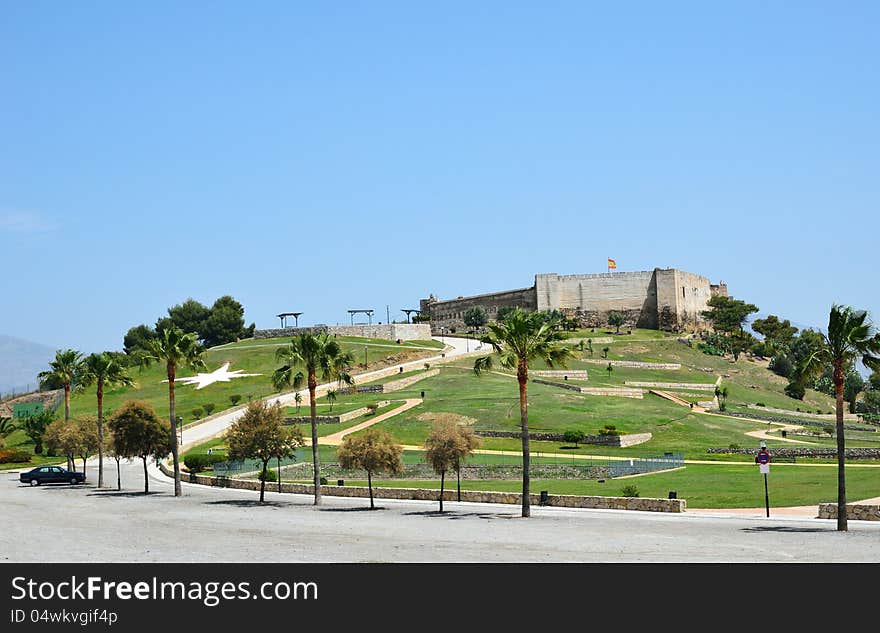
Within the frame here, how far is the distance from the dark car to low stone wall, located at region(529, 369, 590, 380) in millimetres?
57832

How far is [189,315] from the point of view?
7515 inches

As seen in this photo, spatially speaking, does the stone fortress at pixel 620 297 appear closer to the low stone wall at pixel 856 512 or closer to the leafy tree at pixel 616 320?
the leafy tree at pixel 616 320

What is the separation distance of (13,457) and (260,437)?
133ft

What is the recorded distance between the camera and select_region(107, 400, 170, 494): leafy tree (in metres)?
59.3

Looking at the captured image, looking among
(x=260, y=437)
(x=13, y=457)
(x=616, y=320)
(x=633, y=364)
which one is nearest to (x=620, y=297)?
(x=616, y=320)

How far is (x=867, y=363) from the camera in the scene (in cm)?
3744

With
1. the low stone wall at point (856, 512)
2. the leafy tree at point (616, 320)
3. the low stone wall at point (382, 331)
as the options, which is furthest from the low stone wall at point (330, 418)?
the leafy tree at point (616, 320)

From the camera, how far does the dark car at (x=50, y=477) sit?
66.2 m

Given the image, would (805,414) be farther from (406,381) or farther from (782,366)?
(406,381)

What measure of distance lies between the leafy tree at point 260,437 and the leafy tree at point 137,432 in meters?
8.57

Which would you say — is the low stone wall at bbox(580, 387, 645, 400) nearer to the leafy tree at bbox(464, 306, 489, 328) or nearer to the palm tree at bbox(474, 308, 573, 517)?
the palm tree at bbox(474, 308, 573, 517)

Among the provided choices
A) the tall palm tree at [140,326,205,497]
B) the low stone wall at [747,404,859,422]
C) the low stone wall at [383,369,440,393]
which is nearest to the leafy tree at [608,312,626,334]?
the low stone wall at [747,404,859,422]
